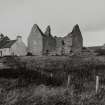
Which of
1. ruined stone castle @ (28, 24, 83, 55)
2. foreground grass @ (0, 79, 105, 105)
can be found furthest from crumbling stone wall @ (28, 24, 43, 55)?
foreground grass @ (0, 79, 105, 105)

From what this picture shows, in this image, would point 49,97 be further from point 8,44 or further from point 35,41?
point 8,44

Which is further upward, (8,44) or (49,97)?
(8,44)

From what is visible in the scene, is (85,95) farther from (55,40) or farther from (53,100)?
(55,40)

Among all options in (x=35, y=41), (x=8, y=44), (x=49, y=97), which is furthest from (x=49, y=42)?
(x=49, y=97)

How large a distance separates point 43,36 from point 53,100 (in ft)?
170

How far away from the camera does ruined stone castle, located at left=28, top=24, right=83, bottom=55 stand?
60.7 metres

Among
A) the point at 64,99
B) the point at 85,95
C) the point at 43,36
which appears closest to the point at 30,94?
the point at 64,99

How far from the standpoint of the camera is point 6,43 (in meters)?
67.9

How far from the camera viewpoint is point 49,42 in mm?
63062

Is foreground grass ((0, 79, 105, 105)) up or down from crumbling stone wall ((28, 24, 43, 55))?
down

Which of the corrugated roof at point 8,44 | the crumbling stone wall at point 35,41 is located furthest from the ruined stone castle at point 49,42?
the corrugated roof at point 8,44

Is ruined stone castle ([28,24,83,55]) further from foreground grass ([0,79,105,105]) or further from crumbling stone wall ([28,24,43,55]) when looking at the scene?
foreground grass ([0,79,105,105])

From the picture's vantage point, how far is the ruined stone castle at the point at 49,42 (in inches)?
2391

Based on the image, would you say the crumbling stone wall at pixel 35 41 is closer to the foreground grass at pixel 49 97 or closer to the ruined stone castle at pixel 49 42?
the ruined stone castle at pixel 49 42
